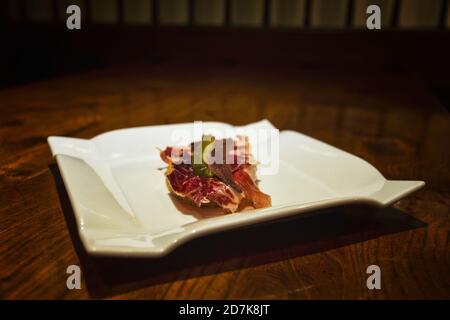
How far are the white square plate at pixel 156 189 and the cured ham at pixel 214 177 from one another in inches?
1.0

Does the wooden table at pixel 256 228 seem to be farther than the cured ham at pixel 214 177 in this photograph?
No

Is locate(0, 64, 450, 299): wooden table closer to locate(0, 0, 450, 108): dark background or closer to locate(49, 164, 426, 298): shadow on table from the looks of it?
locate(49, 164, 426, 298): shadow on table

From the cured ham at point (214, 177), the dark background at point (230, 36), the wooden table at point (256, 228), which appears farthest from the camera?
the dark background at point (230, 36)

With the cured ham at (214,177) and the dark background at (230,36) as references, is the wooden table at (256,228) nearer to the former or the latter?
the cured ham at (214,177)

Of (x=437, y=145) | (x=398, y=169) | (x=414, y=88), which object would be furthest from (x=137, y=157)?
(x=414, y=88)

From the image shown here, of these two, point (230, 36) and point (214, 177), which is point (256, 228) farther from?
point (230, 36)

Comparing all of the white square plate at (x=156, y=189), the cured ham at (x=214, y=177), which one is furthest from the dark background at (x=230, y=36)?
the cured ham at (x=214, y=177)

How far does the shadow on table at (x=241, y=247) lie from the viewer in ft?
1.90

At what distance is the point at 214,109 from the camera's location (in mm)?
1572

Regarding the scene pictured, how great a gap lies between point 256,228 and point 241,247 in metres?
0.06

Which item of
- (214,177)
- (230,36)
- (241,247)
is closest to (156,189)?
(214,177)

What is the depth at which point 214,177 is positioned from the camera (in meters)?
0.78

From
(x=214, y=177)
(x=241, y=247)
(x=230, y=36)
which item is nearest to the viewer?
(x=241, y=247)

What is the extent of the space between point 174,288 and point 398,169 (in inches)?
25.7
